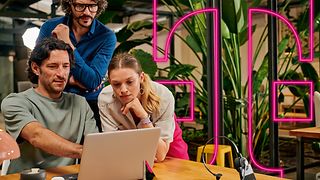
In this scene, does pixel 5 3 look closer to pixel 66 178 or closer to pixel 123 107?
pixel 123 107

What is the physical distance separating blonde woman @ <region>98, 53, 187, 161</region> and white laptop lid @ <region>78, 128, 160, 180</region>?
0.53m

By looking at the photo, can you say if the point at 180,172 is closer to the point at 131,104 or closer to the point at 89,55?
the point at 131,104

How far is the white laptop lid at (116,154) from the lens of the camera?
1558 mm

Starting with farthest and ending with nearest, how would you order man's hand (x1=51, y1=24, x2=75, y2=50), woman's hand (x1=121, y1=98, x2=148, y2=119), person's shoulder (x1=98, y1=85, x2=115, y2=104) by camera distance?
man's hand (x1=51, y1=24, x2=75, y2=50) < person's shoulder (x1=98, y1=85, x2=115, y2=104) < woman's hand (x1=121, y1=98, x2=148, y2=119)

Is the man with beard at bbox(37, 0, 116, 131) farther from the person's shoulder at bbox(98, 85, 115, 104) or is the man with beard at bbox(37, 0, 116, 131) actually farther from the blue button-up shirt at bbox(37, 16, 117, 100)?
the person's shoulder at bbox(98, 85, 115, 104)

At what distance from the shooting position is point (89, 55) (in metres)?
2.71

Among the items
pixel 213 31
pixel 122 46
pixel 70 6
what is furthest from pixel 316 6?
pixel 70 6

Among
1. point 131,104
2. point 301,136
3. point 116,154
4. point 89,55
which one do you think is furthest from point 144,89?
point 301,136

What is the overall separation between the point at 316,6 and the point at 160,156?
295 centimetres

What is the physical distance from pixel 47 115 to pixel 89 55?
2.12 feet

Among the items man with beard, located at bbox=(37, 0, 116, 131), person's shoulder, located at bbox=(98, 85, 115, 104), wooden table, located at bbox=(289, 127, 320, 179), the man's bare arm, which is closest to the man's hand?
man with beard, located at bbox=(37, 0, 116, 131)

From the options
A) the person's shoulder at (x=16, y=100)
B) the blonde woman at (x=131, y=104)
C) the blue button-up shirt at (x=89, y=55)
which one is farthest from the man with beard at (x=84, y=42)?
the person's shoulder at (x=16, y=100)

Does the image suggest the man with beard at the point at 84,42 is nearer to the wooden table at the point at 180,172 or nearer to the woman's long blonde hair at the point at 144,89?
the woman's long blonde hair at the point at 144,89

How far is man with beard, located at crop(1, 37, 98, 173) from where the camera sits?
197 centimetres
